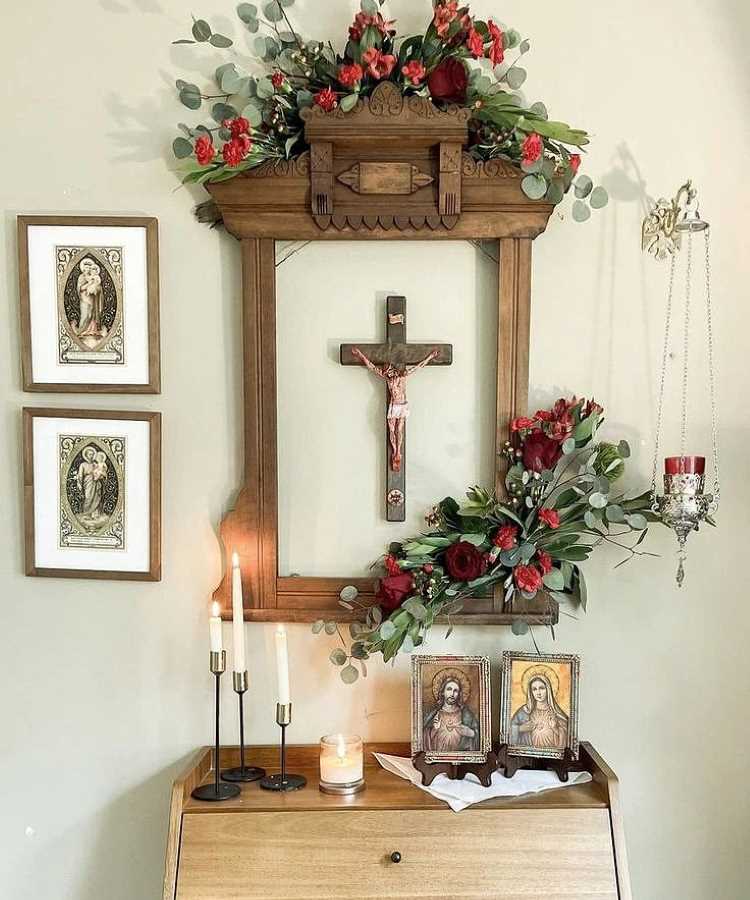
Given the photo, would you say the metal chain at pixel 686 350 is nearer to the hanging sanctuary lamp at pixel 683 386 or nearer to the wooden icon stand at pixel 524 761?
the hanging sanctuary lamp at pixel 683 386

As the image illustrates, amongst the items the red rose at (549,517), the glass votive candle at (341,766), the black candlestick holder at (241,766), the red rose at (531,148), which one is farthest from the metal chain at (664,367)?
the black candlestick holder at (241,766)

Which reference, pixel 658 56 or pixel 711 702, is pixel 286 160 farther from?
pixel 711 702

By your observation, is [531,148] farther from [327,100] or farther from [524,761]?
[524,761]

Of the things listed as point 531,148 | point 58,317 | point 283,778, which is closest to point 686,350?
point 531,148

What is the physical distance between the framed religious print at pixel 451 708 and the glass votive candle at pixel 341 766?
12 centimetres

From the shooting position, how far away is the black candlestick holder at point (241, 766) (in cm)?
190

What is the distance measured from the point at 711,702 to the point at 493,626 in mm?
510

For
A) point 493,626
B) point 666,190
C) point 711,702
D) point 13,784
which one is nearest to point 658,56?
point 666,190

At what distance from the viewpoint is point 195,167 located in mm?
1902

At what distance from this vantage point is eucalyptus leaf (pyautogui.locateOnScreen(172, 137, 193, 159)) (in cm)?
192

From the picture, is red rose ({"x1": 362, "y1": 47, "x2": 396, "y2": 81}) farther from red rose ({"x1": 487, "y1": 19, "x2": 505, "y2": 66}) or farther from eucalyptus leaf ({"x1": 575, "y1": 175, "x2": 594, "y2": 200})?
eucalyptus leaf ({"x1": 575, "y1": 175, "x2": 594, "y2": 200})

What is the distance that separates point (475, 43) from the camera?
1814 millimetres

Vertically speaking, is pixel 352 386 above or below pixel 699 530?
above

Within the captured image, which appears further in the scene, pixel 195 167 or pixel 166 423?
pixel 166 423
